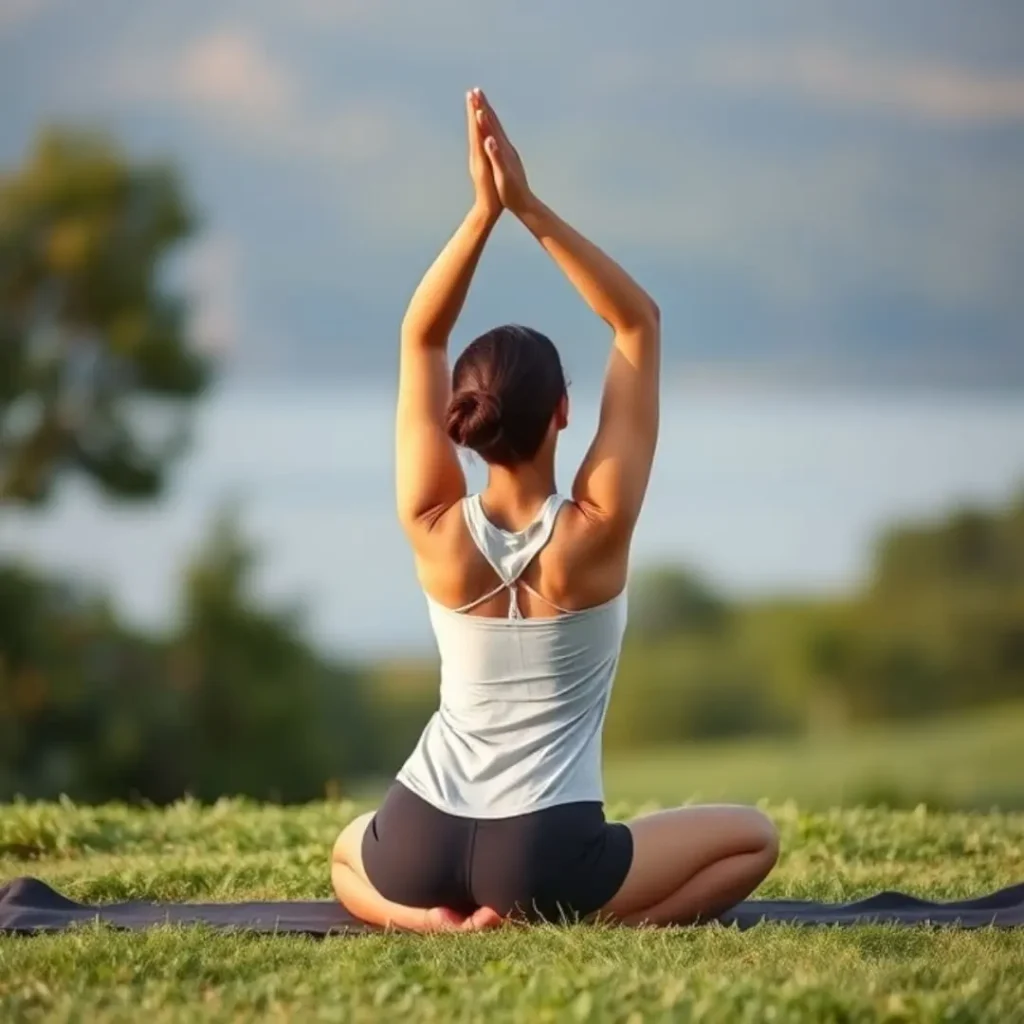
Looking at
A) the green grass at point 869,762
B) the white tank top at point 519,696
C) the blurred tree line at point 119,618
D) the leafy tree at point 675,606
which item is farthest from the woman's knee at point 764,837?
the leafy tree at point 675,606

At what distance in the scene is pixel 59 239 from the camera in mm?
18234

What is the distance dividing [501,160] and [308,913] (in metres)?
1.39

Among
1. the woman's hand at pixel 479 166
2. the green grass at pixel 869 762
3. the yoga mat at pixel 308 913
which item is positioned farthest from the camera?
the green grass at pixel 869 762

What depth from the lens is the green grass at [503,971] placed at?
266 cm

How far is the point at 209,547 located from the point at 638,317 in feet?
46.4

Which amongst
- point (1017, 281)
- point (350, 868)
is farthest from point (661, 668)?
point (350, 868)

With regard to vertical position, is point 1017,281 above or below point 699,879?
above

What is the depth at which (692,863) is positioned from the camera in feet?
11.3

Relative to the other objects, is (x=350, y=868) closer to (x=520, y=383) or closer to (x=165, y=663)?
(x=520, y=383)

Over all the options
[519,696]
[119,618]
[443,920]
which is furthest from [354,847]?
[119,618]

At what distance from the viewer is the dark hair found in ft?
10.6

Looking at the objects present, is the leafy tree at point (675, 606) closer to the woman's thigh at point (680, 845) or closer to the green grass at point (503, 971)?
the green grass at point (503, 971)

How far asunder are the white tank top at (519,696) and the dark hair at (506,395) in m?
0.12

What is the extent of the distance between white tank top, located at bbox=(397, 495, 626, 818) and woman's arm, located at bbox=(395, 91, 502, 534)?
0.07 m
